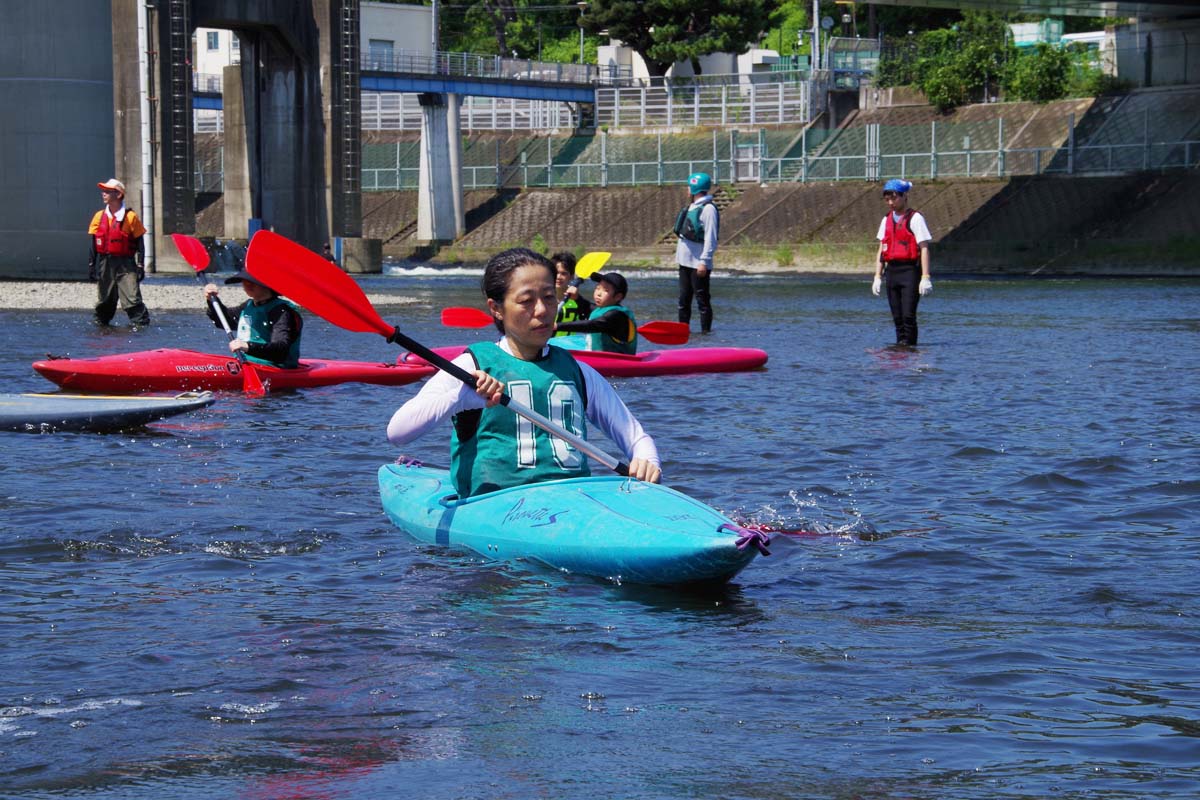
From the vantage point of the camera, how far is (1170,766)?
143 inches

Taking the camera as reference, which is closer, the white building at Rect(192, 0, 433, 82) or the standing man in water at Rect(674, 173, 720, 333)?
the standing man in water at Rect(674, 173, 720, 333)

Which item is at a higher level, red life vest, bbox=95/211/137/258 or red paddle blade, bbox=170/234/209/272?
red life vest, bbox=95/211/137/258

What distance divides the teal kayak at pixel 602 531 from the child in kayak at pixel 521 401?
0.37 feet

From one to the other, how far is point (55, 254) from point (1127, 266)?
23324 mm

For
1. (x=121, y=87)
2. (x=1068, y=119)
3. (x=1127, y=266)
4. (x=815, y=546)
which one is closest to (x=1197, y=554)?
(x=815, y=546)

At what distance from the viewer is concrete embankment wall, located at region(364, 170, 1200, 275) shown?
36844 millimetres

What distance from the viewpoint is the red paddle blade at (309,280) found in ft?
21.6

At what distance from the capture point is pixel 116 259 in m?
17.9

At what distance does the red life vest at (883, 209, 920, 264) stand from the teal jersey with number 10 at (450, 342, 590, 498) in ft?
30.8

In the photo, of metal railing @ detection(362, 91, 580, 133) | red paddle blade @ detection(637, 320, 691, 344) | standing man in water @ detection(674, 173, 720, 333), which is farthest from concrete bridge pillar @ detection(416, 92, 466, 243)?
red paddle blade @ detection(637, 320, 691, 344)

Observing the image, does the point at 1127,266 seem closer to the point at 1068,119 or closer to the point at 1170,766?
the point at 1068,119

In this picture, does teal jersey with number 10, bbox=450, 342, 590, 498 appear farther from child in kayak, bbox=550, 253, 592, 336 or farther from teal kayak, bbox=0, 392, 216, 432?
child in kayak, bbox=550, 253, 592, 336

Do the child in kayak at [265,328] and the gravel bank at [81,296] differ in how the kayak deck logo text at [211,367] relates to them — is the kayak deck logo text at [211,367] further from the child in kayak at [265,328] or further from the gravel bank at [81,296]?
the gravel bank at [81,296]

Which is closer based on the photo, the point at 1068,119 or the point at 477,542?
the point at 477,542
